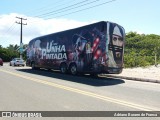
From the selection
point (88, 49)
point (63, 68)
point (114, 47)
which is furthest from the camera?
Result: point (63, 68)

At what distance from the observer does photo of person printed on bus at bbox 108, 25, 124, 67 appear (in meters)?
18.2

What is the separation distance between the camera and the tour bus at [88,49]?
1798cm

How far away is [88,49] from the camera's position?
64.1 feet

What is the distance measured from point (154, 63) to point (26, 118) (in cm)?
2416

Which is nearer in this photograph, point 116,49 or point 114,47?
point 114,47

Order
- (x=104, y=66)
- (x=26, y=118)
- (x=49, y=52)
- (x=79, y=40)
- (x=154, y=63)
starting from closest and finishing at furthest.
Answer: (x=26, y=118), (x=104, y=66), (x=79, y=40), (x=49, y=52), (x=154, y=63)

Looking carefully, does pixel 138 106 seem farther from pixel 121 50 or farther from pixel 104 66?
pixel 121 50

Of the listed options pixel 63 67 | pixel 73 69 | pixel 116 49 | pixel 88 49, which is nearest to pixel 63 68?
pixel 63 67

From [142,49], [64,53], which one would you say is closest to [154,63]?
[142,49]

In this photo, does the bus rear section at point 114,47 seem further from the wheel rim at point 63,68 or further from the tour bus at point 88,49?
the wheel rim at point 63,68

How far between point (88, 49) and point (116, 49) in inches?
80.0

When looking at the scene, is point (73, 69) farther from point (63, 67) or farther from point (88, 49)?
point (88, 49)

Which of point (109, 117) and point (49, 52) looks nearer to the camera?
point (109, 117)

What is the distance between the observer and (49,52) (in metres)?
26.1
